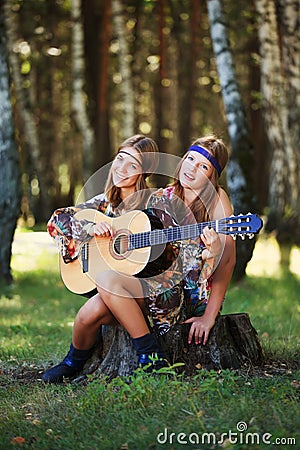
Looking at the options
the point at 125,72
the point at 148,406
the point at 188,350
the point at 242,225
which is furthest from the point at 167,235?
the point at 125,72

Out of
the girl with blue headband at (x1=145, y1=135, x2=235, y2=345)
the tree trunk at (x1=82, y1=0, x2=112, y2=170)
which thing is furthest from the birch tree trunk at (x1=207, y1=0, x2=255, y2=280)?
the tree trunk at (x1=82, y1=0, x2=112, y2=170)

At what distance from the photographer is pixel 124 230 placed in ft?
18.6

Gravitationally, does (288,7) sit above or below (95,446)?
above

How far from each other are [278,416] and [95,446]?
0.94 metres

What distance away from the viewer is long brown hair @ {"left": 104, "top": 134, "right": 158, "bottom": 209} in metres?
5.93

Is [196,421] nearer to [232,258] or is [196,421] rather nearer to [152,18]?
[232,258]

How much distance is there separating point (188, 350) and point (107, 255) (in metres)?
0.86

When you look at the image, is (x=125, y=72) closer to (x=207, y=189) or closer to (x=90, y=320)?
(x=207, y=189)

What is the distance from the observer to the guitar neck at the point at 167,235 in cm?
541

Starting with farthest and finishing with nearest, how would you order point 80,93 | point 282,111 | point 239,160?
point 80,93 → point 282,111 → point 239,160

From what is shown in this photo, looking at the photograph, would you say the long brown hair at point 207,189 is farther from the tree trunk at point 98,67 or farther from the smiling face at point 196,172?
the tree trunk at point 98,67

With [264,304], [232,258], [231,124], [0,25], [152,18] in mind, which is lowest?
[264,304]

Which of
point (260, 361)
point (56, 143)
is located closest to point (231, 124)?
point (260, 361)

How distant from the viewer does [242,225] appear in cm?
515
